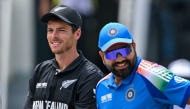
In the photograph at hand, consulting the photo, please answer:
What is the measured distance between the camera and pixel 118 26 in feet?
13.9

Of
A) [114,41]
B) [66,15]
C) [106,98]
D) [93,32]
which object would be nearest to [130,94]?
[106,98]

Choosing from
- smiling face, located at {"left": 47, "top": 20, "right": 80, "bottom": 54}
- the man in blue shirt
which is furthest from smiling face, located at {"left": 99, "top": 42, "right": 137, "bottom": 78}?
smiling face, located at {"left": 47, "top": 20, "right": 80, "bottom": 54}

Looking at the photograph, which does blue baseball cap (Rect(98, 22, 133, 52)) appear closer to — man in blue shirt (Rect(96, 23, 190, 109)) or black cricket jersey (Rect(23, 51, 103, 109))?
man in blue shirt (Rect(96, 23, 190, 109))

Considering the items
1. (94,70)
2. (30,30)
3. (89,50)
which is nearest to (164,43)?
(89,50)

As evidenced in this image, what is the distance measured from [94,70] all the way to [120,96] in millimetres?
480

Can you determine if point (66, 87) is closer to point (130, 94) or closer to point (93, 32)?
point (130, 94)

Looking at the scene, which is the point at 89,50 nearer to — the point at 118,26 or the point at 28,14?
the point at 28,14

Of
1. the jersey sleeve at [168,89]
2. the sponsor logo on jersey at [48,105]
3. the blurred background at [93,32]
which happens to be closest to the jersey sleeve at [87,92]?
the sponsor logo on jersey at [48,105]

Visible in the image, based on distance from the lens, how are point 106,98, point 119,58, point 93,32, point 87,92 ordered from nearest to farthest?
point 119,58 → point 106,98 → point 87,92 → point 93,32

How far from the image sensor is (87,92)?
449 cm

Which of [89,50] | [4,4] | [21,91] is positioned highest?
[4,4]

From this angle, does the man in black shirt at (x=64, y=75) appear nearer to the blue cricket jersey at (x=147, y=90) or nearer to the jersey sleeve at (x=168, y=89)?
the blue cricket jersey at (x=147, y=90)

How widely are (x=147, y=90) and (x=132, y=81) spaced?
151mm

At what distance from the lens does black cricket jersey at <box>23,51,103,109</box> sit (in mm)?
4492
